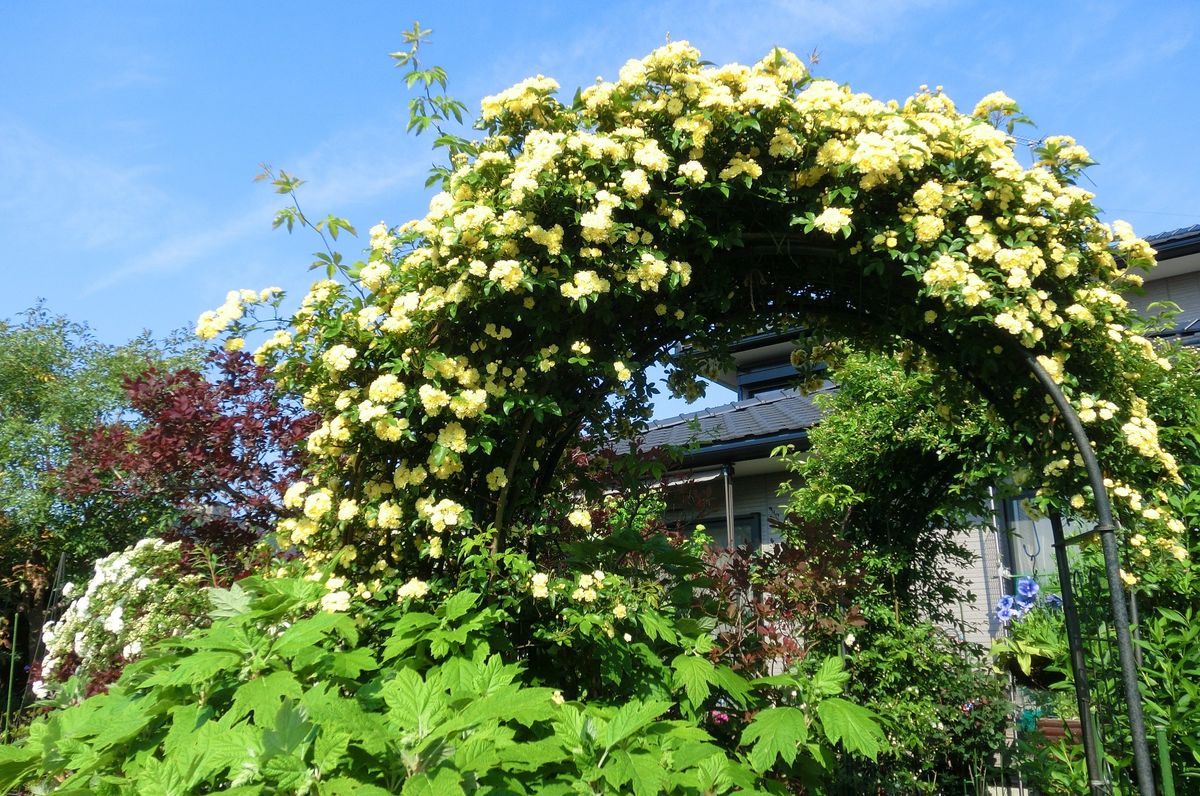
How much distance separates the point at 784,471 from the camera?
7957mm

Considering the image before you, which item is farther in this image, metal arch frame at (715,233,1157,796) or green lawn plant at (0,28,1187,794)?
green lawn plant at (0,28,1187,794)

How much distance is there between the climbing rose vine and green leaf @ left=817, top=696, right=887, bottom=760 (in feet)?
2.94

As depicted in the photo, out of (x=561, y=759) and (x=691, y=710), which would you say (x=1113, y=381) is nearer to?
(x=691, y=710)

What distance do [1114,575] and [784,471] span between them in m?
5.75

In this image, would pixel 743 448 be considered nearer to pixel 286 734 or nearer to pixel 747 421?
pixel 747 421

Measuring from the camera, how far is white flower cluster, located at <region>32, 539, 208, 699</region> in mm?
3594

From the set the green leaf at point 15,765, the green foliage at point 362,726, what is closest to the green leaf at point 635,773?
the green foliage at point 362,726

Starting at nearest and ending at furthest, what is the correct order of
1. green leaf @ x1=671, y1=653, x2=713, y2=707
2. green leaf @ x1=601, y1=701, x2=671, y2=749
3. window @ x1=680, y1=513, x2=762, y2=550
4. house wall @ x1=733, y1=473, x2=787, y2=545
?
green leaf @ x1=601, y1=701, x2=671, y2=749 < green leaf @ x1=671, y1=653, x2=713, y2=707 < house wall @ x1=733, y1=473, x2=787, y2=545 < window @ x1=680, y1=513, x2=762, y2=550

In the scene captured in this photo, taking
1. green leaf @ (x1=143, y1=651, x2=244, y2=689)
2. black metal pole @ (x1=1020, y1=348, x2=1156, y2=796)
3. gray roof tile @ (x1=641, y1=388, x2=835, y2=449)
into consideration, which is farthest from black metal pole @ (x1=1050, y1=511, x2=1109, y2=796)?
gray roof tile @ (x1=641, y1=388, x2=835, y2=449)

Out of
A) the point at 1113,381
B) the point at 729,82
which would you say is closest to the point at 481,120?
A: the point at 729,82

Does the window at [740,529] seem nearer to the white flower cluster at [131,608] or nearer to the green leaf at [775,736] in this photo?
the white flower cluster at [131,608]

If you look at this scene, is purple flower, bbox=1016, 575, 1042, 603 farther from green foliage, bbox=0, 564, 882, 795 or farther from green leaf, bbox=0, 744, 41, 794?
green leaf, bbox=0, 744, 41, 794

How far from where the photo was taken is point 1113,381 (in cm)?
254

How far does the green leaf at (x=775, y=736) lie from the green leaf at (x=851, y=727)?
9 cm
